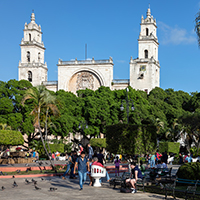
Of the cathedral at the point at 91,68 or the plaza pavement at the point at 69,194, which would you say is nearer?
the plaza pavement at the point at 69,194

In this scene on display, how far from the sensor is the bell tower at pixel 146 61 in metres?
60.9

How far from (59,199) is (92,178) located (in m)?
3.32

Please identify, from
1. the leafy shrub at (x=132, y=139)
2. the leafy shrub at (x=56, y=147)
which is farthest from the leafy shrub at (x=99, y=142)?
the leafy shrub at (x=132, y=139)

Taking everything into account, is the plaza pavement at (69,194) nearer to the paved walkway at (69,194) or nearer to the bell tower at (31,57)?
the paved walkway at (69,194)

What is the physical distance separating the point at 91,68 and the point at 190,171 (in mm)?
51704

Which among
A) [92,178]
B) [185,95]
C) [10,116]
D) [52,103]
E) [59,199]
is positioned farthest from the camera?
[185,95]

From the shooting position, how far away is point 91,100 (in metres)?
48.4

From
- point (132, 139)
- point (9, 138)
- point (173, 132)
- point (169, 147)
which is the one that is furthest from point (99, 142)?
point (132, 139)

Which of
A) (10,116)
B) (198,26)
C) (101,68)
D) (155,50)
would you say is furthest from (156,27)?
(198,26)

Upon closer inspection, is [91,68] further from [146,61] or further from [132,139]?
[132,139]

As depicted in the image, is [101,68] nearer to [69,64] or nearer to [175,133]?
[69,64]

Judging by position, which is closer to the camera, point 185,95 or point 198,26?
point 198,26

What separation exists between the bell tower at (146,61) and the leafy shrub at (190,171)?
1848 inches

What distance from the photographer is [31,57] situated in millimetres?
66375
